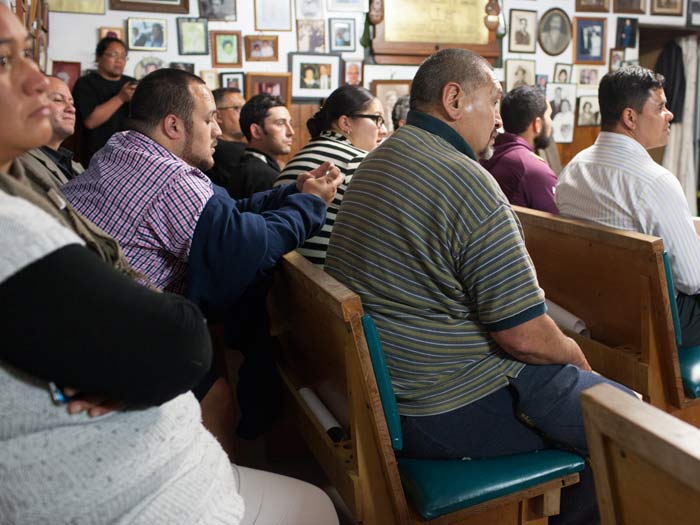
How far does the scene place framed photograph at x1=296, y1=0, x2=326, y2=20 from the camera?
533 cm

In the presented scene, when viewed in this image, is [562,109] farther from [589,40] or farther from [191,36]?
[191,36]

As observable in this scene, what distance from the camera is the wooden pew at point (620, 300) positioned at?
2010 millimetres

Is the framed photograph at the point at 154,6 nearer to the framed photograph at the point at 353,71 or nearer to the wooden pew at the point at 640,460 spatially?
the framed photograph at the point at 353,71

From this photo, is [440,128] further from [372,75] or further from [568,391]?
[372,75]

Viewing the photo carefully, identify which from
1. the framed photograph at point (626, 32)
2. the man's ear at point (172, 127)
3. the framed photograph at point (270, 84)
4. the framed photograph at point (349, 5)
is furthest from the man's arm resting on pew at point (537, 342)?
the framed photograph at point (626, 32)

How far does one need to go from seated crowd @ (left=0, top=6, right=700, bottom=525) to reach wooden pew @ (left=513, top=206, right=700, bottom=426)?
0.34 metres

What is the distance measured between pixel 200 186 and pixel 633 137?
1.94 m

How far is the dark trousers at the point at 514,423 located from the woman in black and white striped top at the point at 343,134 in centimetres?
122

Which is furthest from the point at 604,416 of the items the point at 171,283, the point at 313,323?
the point at 171,283

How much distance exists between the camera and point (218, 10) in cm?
516

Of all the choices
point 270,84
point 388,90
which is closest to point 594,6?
point 388,90

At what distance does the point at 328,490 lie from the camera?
258 cm

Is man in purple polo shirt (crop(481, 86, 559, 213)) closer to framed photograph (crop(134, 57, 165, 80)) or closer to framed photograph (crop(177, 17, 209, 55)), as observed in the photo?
framed photograph (crop(177, 17, 209, 55))

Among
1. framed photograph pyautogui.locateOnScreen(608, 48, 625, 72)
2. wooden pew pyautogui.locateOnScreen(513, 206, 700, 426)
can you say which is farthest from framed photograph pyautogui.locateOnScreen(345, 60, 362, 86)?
wooden pew pyautogui.locateOnScreen(513, 206, 700, 426)
